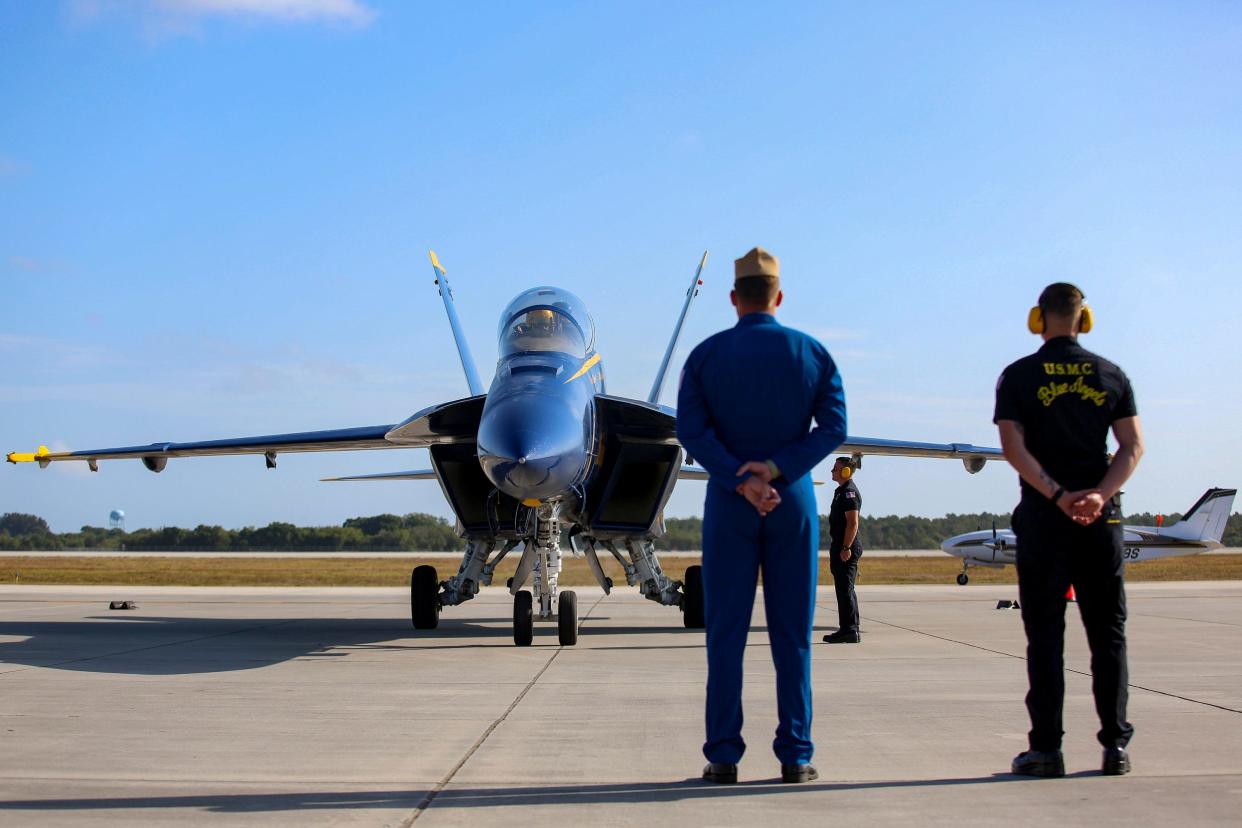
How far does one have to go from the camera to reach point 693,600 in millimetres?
13547

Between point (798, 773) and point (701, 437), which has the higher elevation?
point (701, 437)

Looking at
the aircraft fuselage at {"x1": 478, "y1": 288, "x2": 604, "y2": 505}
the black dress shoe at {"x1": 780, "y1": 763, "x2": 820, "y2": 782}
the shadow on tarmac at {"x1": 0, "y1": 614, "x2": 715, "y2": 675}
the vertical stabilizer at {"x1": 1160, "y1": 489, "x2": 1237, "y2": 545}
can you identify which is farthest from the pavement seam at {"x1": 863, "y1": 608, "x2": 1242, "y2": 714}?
the vertical stabilizer at {"x1": 1160, "y1": 489, "x2": 1237, "y2": 545}

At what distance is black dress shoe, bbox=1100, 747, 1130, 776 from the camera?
4582 millimetres

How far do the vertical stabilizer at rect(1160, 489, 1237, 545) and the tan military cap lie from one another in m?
41.4

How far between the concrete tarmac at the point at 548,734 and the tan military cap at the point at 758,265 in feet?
6.82

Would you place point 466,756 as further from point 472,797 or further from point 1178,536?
point 1178,536

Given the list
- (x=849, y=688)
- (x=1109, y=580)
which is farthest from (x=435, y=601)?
(x=1109, y=580)

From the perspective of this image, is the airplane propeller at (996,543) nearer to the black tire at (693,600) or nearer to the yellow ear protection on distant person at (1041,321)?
the black tire at (693,600)

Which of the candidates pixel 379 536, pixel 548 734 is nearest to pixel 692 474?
pixel 548 734

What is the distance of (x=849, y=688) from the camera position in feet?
25.0

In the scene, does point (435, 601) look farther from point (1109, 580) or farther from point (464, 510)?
point (1109, 580)

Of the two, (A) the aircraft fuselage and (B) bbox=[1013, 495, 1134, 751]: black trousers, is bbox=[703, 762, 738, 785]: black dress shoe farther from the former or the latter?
(A) the aircraft fuselage

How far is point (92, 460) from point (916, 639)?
11.2 meters

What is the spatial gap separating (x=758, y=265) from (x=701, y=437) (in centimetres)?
78
